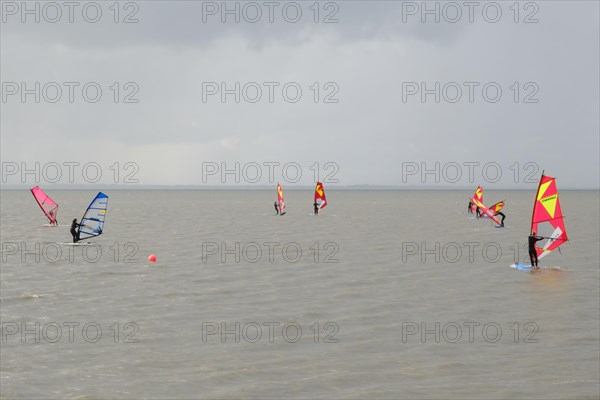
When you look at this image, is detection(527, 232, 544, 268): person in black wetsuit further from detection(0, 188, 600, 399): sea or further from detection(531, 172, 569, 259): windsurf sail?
detection(0, 188, 600, 399): sea

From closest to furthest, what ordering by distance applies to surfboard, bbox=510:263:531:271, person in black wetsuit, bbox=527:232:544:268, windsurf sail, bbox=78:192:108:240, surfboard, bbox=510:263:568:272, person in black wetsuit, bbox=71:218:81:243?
person in black wetsuit, bbox=527:232:544:268 → surfboard, bbox=510:263:568:272 → surfboard, bbox=510:263:531:271 → person in black wetsuit, bbox=71:218:81:243 → windsurf sail, bbox=78:192:108:240

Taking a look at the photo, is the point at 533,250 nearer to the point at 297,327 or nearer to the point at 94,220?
the point at 297,327

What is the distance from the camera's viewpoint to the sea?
34.6 feet

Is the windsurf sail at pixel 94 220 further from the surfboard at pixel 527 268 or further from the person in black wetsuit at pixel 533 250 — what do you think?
the person in black wetsuit at pixel 533 250

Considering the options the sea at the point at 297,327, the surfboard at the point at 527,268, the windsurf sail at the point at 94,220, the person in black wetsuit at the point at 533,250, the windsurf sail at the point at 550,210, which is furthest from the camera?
the windsurf sail at the point at 94,220

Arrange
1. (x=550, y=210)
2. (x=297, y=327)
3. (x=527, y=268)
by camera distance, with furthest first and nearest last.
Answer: (x=527, y=268), (x=550, y=210), (x=297, y=327)

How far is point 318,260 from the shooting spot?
1073 inches

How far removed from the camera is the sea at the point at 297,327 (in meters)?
10.5

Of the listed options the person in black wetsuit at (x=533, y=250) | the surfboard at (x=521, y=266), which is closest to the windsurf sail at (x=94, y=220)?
A: the surfboard at (x=521, y=266)

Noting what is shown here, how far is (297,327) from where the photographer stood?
14500 mm

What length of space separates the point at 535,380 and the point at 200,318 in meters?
8.24

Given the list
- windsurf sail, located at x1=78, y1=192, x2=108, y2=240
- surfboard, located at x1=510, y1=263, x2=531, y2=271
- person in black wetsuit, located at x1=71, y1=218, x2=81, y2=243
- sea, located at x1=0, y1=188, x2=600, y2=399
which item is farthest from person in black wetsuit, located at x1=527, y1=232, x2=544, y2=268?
person in black wetsuit, located at x1=71, y1=218, x2=81, y2=243

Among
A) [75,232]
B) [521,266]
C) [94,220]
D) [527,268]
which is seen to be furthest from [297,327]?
[94,220]

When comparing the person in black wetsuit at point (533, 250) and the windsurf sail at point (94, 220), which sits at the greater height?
the windsurf sail at point (94, 220)
